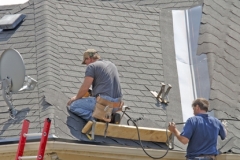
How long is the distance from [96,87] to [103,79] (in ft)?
0.51

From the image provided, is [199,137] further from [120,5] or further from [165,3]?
[165,3]

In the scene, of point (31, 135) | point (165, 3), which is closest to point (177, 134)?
point (31, 135)

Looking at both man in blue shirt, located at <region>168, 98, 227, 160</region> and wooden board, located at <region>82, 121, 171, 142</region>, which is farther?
wooden board, located at <region>82, 121, 171, 142</region>

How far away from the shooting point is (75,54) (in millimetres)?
16469

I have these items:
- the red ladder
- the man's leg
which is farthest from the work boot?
the red ladder

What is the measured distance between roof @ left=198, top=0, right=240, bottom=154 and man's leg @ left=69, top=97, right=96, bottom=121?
2001mm

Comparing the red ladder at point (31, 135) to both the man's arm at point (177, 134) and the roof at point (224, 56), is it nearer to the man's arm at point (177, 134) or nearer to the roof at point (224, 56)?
the man's arm at point (177, 134)

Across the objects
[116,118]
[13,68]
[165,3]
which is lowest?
[116,118]

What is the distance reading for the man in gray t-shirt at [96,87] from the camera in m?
14.1

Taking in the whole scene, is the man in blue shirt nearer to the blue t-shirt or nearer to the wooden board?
the blue t-shirt

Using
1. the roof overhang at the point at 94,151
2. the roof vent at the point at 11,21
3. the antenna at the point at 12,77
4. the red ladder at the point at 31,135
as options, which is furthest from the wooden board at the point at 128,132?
the roof vent at the point at 11,21

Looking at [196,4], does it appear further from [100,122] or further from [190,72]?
[100,122]

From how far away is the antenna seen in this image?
1452cm

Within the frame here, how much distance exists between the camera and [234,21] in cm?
1811
